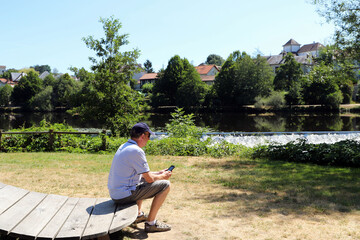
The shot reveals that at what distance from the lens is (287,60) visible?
64.0 m

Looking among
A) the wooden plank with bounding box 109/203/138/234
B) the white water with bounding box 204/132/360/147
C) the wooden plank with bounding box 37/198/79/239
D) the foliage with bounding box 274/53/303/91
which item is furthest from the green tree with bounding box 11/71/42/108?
the wooden plank with bounding box 109/203/138/234

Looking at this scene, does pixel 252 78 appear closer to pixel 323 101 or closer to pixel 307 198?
pixel 323 101

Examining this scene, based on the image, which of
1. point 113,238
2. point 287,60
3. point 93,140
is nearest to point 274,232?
point 113,238

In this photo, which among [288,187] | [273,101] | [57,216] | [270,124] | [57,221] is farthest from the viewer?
[273,101]

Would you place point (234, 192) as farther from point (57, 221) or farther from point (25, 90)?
point (25, 90)

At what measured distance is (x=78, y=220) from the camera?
386 centimetres

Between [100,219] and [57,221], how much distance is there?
0.49 m

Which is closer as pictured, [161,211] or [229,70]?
[161,211]

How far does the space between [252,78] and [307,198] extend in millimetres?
57465

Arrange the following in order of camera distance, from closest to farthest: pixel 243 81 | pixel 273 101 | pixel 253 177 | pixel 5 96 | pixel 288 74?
pixel 253 177 < pixel 273 101 < pixel 243 81 < pixel 288 74 < pixel 5 96

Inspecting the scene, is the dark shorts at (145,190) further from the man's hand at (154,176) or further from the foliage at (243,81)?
the foliage at (243,81)

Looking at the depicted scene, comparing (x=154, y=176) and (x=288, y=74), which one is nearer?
(x=154, y=176)

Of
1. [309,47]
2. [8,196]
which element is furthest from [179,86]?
[309,47]

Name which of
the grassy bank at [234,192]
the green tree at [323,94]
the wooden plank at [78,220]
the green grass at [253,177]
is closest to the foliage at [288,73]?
the green tree at [323,94]
